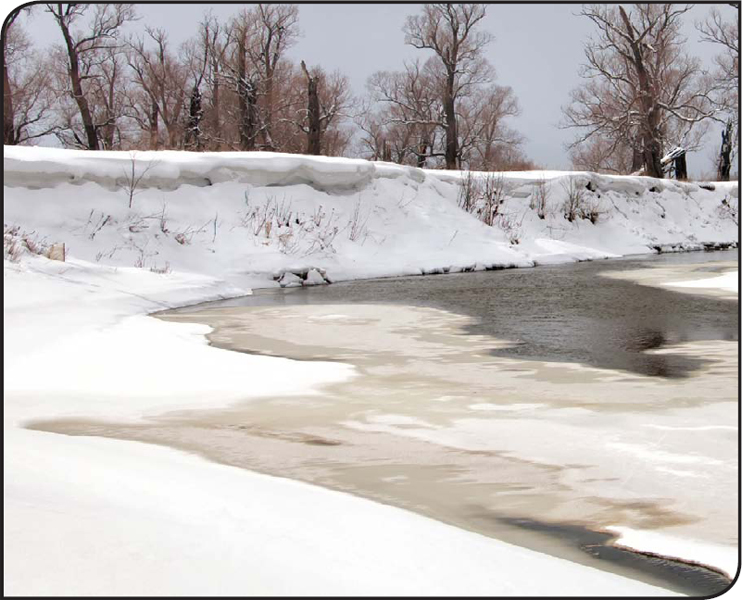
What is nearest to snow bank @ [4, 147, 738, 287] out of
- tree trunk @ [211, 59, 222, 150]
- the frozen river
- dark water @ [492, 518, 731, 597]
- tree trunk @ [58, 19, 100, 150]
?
the frozen river

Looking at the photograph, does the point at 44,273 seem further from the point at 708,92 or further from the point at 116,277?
the point at 708,92

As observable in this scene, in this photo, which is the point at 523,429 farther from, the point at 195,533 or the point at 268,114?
the point at 268,114

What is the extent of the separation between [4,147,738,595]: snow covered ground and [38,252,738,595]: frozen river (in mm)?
189

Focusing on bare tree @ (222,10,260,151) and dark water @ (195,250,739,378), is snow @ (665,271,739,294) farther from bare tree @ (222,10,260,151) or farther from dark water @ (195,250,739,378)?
bare tree @ (222,10,260,151)

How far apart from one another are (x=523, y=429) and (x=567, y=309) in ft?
12.2

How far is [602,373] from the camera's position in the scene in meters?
3.73

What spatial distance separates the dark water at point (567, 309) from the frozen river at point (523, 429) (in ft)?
0.12

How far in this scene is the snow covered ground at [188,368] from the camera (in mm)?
1448

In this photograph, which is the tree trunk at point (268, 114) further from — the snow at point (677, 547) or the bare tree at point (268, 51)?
the snow at point (677, 547)

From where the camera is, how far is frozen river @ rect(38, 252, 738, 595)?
6.52 feet

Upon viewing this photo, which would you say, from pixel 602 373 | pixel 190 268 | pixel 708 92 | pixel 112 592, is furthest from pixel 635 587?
pixel 708 92

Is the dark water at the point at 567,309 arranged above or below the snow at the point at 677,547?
above

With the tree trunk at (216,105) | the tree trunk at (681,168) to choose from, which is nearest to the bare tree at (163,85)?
the tree trunk at (216,105)

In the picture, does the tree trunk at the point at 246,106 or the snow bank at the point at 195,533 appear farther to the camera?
the tree trunk at the point at 246,106
